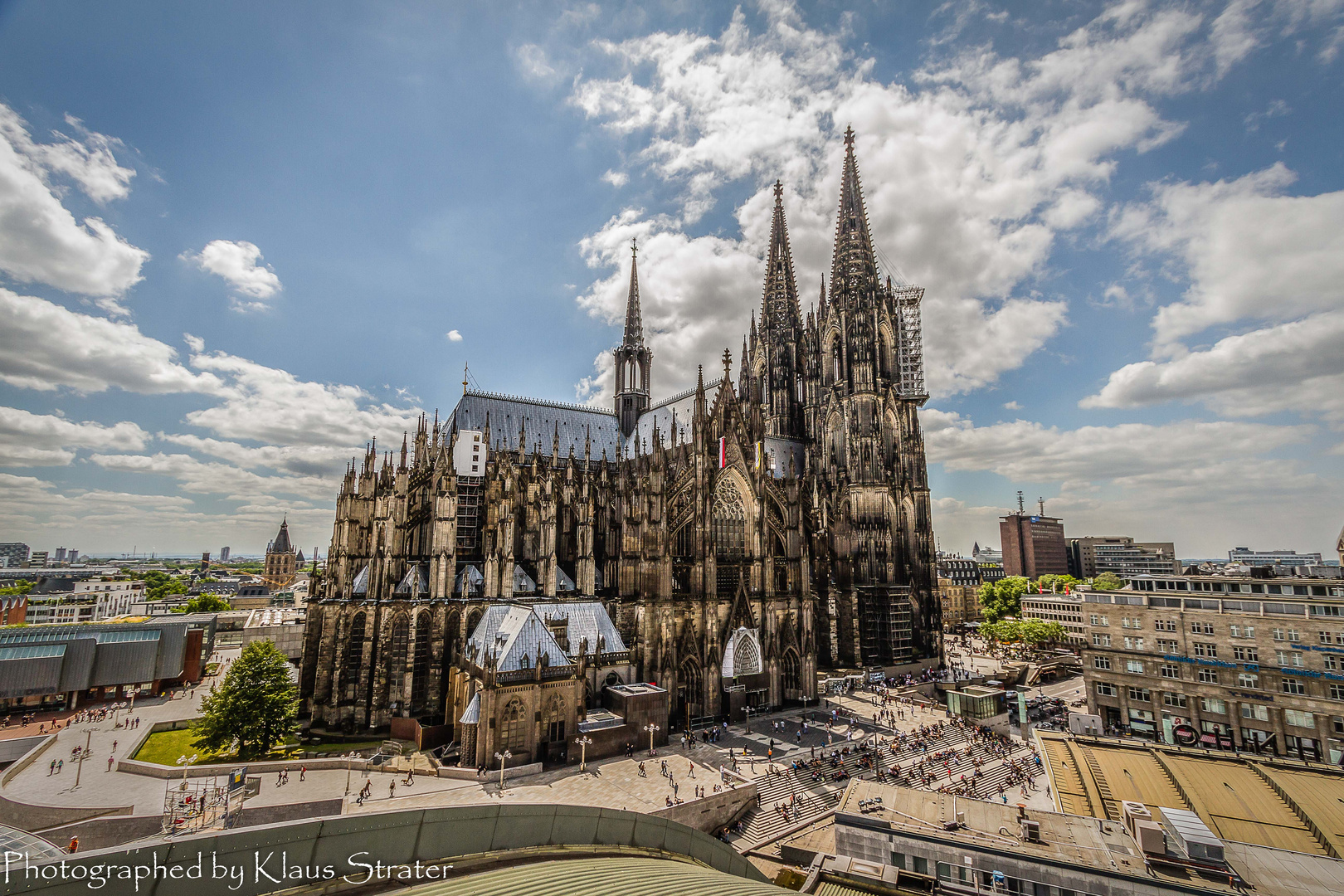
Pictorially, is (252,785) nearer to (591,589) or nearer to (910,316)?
(591,589)

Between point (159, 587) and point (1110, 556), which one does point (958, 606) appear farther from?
point (159, 587)

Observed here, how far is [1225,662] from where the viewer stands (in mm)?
36188

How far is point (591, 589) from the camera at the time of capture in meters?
41.2

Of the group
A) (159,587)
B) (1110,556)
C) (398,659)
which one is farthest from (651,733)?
(1110,556)

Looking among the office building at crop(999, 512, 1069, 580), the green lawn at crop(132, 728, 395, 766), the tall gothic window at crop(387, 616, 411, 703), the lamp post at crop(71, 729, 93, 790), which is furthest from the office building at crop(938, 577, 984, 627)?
the lamp post at crop(71, 729, 93, 790)

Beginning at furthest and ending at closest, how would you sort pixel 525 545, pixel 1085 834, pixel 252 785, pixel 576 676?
pixel 525 545
pixel 576 676
pixel 252 785
pixel 1085 834

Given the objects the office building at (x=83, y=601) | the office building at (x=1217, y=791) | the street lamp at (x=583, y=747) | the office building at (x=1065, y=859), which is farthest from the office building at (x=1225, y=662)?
the office building at (x=83, y=601)

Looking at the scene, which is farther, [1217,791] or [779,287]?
[779,287]

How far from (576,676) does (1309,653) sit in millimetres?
42033

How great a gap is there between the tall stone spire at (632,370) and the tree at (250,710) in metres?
38.5

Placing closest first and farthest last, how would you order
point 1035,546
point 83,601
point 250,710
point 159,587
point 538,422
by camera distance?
point 250,710 → point 538,422 → point 83,601 → point 159,587 → point 1035,546

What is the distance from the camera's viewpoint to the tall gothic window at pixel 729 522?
46375mm

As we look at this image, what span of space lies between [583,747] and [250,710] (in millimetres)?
17723

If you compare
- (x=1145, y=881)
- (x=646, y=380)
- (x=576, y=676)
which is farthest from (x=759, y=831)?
(x=646, y=380)
